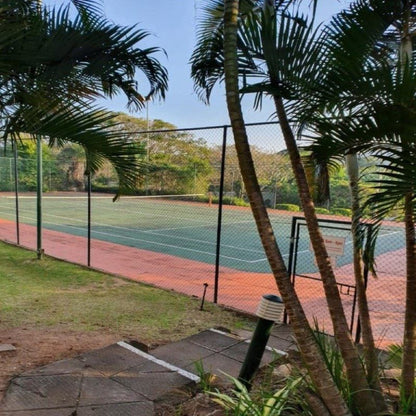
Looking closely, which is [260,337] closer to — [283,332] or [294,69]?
[294,69]

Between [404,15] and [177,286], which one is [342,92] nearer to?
[404,15]

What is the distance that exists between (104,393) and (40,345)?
1.14m

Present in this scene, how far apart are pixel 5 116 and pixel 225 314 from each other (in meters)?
3.22

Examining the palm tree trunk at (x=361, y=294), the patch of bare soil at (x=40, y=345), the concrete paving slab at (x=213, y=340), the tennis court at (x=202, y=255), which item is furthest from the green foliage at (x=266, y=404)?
the patch of bare soil at (x=40, y=345)

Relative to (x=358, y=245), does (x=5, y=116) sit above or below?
above

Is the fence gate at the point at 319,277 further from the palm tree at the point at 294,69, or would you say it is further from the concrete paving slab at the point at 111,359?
the concrete paving slab at the point at 111,359

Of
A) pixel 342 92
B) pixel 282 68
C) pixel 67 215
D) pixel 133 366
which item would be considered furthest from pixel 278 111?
pixel 67 215

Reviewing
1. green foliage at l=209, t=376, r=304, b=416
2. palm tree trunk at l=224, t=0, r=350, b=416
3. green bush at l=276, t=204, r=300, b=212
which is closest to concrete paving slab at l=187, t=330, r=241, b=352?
green foliage at l=209, t=376, r=304, b=416

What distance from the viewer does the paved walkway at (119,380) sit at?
240cm

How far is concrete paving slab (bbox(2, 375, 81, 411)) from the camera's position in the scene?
2.38 meters

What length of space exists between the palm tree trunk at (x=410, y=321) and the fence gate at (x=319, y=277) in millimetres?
297

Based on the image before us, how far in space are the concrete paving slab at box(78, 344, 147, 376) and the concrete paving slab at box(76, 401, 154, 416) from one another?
0.44 meters

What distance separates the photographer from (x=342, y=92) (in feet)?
6.14

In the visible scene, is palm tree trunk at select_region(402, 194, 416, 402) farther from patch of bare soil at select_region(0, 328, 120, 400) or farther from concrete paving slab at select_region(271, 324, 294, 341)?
patch of bare soil at select_region(0, 328, 120, 400)
